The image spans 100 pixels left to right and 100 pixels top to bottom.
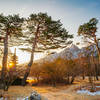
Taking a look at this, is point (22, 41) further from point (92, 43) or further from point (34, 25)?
point (92, 43)

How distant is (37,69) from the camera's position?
13.9 m

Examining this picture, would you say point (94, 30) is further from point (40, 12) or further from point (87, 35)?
point (40, 12)

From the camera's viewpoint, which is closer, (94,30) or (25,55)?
(94,30)

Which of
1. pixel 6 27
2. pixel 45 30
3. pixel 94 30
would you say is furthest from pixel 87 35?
pixel 6 27

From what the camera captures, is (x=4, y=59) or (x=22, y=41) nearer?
(x=4, y=59)

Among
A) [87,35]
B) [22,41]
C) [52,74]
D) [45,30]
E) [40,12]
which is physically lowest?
[52,74]

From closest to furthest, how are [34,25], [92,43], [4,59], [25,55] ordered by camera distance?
[4,59] < [92,43] < [34,25] < [25,55]

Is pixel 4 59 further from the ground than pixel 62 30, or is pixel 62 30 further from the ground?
pixel 62 30

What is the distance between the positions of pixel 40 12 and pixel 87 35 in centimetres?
787

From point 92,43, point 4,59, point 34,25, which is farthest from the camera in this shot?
point 34,25

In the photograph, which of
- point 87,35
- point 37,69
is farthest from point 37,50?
point 87,35

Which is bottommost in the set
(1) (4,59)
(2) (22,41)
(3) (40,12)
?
(1) (4,59)

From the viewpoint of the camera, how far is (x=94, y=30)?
1201cm

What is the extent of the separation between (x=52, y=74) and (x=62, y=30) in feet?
22.7
